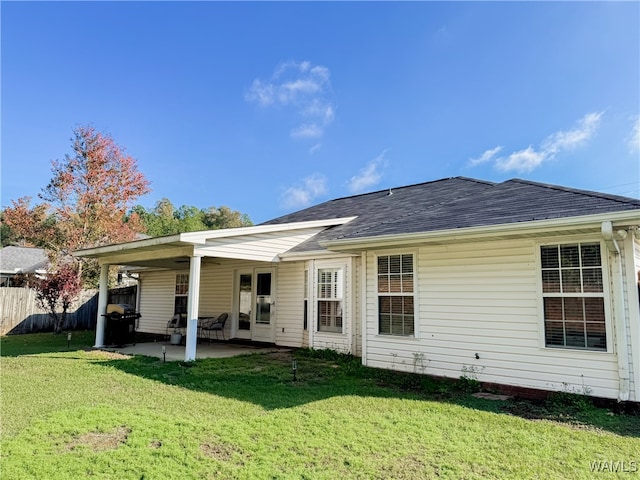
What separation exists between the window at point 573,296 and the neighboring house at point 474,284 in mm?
14

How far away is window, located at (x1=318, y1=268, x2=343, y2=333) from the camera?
958 centimetres

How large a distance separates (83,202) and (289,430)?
16518 mm

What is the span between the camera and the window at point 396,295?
24.0 feet

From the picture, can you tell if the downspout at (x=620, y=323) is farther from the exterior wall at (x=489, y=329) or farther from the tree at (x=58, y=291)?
the tree at (x=58, y=291)

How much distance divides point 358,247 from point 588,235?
369 centimetres

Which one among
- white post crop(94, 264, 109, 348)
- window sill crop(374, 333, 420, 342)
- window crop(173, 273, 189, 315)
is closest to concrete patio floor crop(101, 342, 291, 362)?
white post crop(94, 264, 109, 348)

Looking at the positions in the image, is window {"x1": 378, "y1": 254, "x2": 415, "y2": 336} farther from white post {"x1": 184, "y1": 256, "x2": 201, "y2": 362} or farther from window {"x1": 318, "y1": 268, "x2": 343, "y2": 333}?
white post {"x1": 184, "y1": 256, "x2": 201, "y2": 362}

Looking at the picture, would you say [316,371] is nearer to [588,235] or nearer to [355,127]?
[588,235]

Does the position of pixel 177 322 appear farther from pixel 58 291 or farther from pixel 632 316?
pixel 632 316

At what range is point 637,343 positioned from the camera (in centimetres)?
504

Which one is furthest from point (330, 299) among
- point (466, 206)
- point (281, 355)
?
point (466, 206)

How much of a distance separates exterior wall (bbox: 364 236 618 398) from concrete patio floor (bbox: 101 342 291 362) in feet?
12.8

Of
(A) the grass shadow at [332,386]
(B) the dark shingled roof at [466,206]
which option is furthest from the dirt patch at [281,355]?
(B) the dark shingled roof at [466,206]

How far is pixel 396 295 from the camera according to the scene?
747cm
